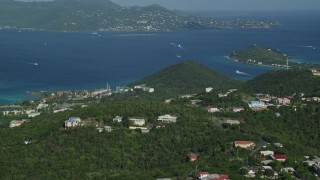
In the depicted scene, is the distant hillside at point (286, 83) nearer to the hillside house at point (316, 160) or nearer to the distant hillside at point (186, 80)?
the distant hillside at point (186, 80)

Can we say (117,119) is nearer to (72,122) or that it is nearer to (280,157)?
(72,122)

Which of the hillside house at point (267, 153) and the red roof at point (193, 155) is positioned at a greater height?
the hillside house at point (267, 153)

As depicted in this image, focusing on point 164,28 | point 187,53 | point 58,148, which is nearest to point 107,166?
point 58,148

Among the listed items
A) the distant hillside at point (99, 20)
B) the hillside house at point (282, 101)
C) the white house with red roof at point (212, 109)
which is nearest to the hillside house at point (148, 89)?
the hillside house at point (282, 101)

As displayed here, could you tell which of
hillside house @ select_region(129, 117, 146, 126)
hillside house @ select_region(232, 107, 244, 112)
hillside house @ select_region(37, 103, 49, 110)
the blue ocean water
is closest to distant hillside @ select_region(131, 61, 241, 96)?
the blue ocean water

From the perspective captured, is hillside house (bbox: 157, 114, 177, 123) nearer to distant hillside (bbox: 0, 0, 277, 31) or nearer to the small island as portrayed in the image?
the small island
